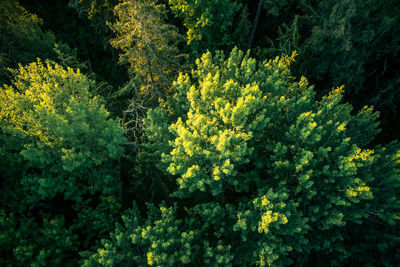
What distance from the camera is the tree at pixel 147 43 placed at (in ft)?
34.4

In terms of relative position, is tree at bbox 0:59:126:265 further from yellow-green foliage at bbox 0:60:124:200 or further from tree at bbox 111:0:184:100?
tree at bbox 111:0:184:100

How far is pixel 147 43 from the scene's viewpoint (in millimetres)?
11133

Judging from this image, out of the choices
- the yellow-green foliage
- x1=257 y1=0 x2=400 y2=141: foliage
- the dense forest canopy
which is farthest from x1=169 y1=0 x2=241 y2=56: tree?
the yellow-green foliage

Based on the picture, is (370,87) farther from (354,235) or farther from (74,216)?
(74,216)

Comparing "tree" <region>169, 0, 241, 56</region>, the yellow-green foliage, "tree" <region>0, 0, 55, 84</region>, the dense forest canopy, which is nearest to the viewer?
the dense forest canopy

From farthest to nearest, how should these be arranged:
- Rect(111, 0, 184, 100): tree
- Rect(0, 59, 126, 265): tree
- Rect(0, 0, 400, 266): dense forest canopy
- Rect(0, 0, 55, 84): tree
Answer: Rect(0, 0, 55, 84): tree, Rect(111, 0, 184, 100): tree, Rect(0, 59, 126, 265): tree, Rect(0, 0, 400, 266): dense forest canopy

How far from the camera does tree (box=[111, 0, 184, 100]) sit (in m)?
10.5

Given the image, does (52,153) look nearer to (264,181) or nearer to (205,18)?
(264,181)

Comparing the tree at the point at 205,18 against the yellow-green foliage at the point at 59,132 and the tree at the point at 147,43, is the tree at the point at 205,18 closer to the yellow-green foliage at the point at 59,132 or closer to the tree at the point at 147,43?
the tree at the point at 147,43

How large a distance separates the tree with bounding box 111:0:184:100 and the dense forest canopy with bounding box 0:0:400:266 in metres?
0.10

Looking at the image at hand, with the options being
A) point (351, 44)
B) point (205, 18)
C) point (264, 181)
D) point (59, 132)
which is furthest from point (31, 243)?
point (351, 44)

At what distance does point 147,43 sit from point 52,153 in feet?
23.4

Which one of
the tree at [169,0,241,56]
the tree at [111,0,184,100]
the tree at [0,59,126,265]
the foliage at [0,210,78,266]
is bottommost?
the foliage at [0,210,78,266]

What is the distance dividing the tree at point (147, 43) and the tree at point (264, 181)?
2.56m
